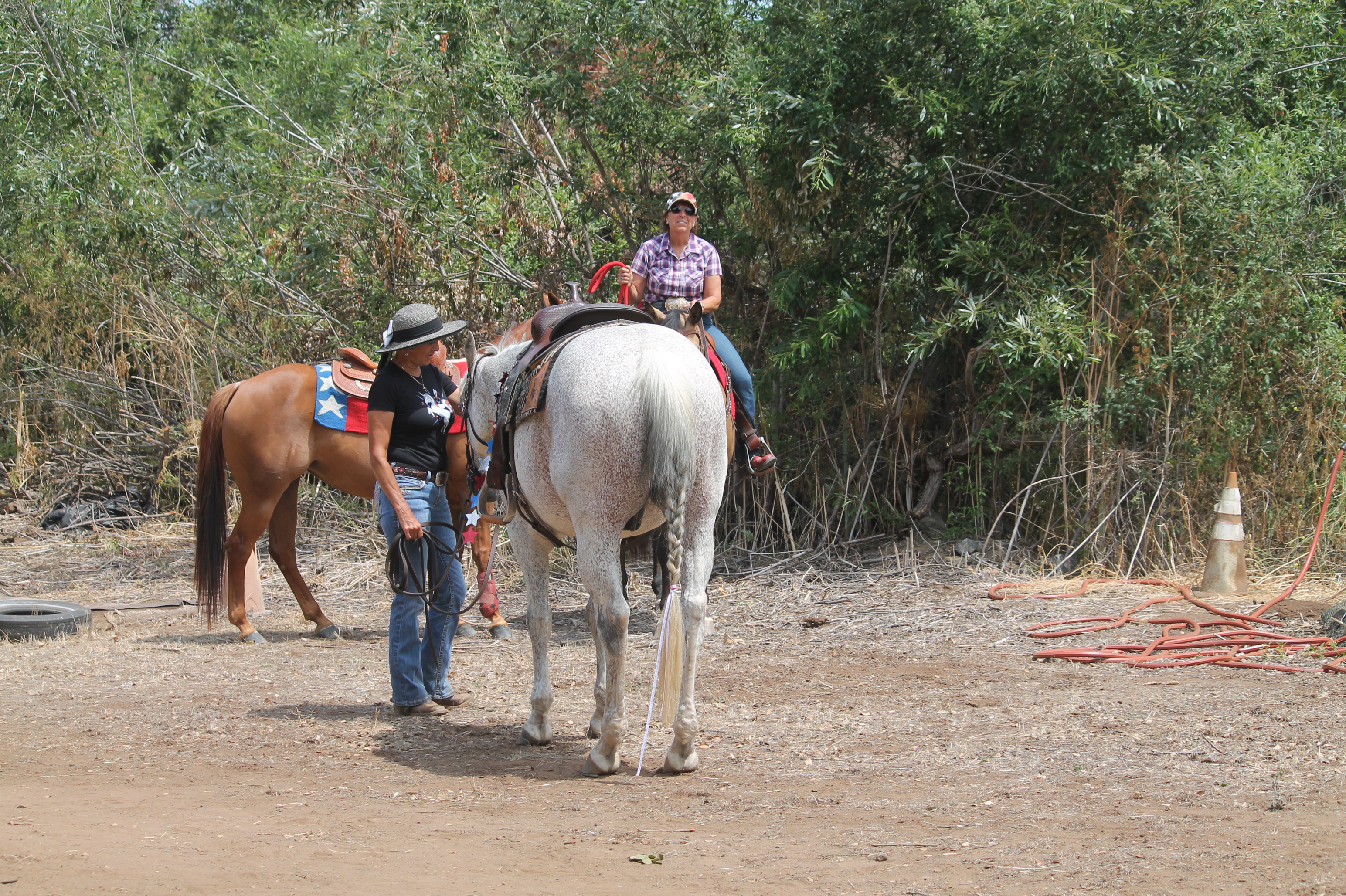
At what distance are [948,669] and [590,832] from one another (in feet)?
9.97

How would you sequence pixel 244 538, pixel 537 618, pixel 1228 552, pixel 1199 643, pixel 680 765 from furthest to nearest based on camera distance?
pixel 244 538 < pixel 1228 552 < pixel 1199 643 < pixel 537 618 < pixel 680 765

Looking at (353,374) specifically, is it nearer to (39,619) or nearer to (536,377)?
(39,619)

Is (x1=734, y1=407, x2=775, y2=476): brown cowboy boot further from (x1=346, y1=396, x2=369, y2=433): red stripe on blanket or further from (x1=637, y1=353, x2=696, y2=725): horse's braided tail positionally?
(x1=346, y1=396, x2=369, y2=433): red stripe on blanket

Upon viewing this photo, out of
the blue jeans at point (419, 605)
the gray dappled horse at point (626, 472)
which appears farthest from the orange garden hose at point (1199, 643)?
the blue jeans at point (419, 605)

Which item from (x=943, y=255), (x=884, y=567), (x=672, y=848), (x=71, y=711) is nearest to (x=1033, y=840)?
(x=672, y=848)

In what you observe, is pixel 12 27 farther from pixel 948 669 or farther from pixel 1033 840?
pixel 1033 840

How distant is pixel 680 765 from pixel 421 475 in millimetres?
1905

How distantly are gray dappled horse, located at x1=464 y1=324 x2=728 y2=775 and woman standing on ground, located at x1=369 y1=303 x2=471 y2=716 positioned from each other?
0.87 metres

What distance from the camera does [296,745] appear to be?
5.09 metres

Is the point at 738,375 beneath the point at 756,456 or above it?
above

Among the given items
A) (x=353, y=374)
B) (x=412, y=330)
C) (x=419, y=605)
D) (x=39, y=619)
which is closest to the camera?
(x=412, y=330)

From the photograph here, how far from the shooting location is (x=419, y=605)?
542cm

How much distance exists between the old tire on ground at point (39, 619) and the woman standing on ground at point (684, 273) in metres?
4.37

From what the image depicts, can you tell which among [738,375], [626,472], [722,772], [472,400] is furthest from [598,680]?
[738,375]
